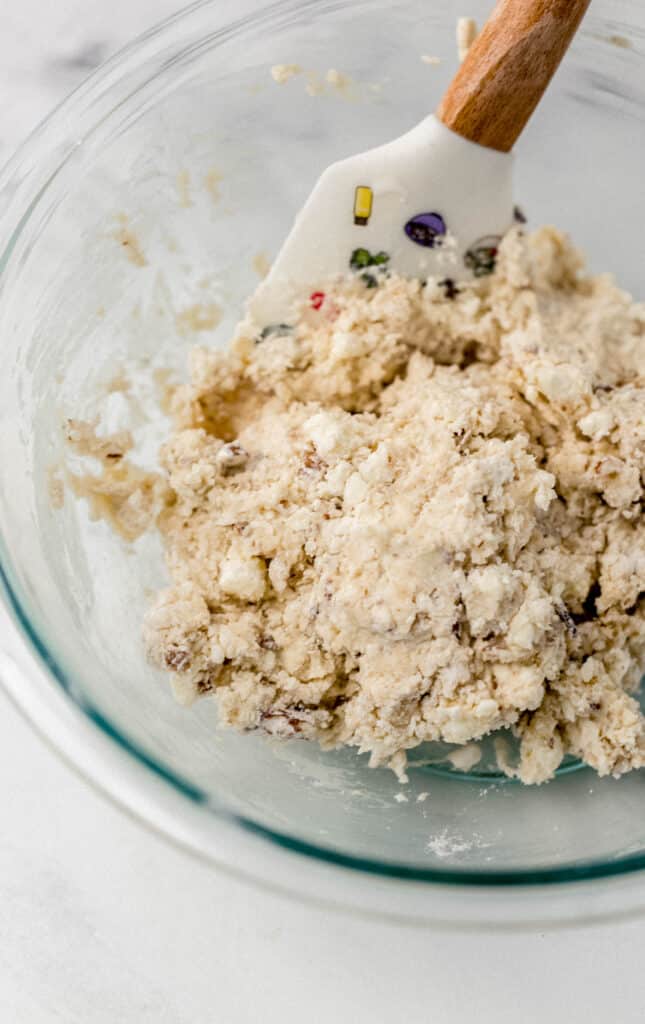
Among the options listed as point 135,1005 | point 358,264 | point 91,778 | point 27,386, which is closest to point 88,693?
point 91,778

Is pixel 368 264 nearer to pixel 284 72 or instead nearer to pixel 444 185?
pixel 444 185

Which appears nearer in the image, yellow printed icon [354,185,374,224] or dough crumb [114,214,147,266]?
yellow printed icon [354,185,374,224]

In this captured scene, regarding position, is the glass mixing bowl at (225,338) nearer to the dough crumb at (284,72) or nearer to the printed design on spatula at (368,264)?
the dough crumb at (284,72)

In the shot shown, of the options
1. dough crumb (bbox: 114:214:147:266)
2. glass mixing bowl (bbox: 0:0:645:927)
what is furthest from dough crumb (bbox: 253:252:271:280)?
dough crumb (bbox: 114:214:147:266)

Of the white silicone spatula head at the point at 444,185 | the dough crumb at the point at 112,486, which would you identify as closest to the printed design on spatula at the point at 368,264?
the white silicone spatula head at the point at 444,185

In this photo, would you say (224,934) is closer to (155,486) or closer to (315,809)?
(315,809)

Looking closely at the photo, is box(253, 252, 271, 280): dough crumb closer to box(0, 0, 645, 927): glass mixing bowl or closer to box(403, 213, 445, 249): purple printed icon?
box(0, 0, 645, 927): glass mixing bowl

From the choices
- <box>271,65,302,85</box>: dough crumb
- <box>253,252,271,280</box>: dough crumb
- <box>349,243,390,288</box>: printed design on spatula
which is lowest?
<box>253,252,271,280</box>: dough crumb
